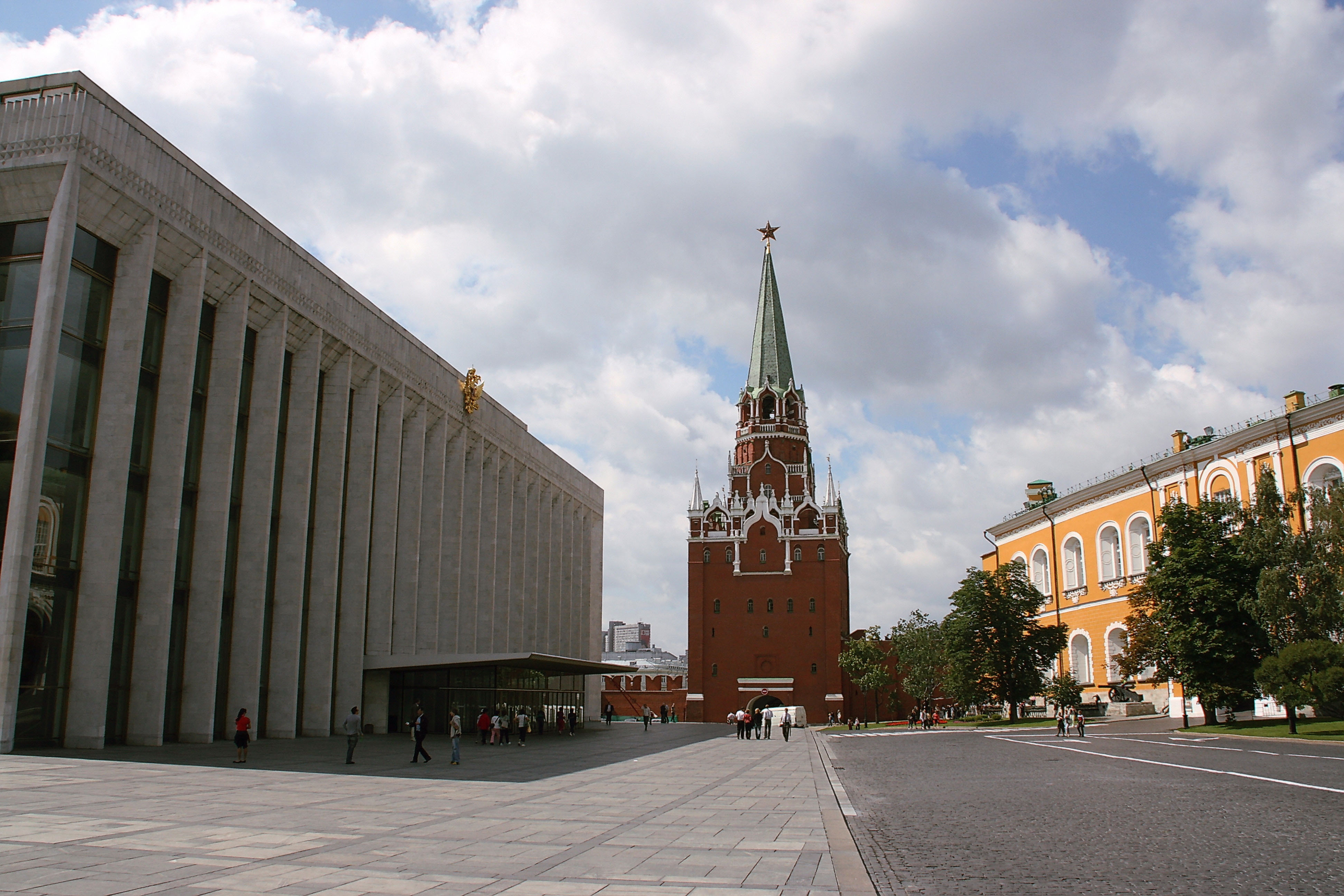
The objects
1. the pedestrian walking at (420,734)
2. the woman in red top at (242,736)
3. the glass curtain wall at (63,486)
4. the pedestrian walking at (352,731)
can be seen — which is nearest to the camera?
the woman in red top at (242,736)

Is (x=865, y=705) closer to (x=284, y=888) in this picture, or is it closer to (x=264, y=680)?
(x=264, y=680)

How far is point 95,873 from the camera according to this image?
862 cm

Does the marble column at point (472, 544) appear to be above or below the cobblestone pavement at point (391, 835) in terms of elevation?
above

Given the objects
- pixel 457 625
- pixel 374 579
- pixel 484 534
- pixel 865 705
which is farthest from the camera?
pixel 865 705

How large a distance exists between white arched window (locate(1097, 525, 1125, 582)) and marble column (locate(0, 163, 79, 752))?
5513 centimetres

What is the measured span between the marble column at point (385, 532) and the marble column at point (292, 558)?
4470mm

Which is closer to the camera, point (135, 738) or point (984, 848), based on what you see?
point (984, 848)

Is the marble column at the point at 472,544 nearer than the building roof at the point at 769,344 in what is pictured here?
Yes

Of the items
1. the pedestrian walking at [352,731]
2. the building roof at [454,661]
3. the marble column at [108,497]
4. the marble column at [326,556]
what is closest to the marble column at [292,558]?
the marble column at [326,556]

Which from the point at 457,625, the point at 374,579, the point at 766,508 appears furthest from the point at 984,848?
the point at 766,508

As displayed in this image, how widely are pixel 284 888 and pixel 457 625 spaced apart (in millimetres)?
35528

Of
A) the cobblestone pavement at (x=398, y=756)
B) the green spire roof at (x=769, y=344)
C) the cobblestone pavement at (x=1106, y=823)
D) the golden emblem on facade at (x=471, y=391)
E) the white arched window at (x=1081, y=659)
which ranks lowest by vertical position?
the cobblestone pavement at (x=398, y=756)

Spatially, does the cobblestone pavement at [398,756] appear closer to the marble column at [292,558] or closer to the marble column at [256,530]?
the marble column at [292,558]

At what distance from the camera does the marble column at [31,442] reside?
20531 millimetres
